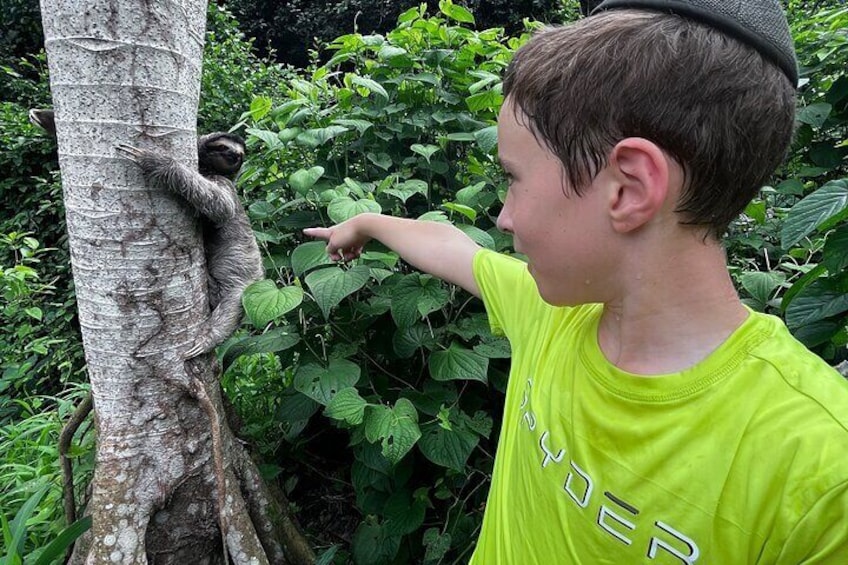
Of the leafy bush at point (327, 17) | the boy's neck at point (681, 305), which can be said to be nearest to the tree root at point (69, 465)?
the boy's neck at point (681, 305)

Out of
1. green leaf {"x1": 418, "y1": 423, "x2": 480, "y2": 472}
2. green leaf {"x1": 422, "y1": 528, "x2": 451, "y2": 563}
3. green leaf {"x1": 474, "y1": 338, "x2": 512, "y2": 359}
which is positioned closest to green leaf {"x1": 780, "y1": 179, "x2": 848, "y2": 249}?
green leaf {"x1": 474, "y1": 338, "x2": 512, "y2": 359}

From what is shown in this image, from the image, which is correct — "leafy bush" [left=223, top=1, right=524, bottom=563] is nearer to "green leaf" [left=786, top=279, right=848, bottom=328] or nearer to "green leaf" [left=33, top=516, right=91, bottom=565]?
"green leaf" [left=33, top=516, right=91, bottom=565]

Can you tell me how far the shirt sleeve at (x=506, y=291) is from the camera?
145cm

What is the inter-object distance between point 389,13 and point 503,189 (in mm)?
12245

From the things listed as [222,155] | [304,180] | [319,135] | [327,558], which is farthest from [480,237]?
[222,155]

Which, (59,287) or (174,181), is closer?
(174,181)

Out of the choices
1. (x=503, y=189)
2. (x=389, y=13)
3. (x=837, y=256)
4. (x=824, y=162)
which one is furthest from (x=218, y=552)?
(x=389, y=13)

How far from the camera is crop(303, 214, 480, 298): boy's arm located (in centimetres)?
166

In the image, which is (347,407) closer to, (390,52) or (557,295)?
(557,295)

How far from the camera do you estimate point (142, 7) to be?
1.69 m

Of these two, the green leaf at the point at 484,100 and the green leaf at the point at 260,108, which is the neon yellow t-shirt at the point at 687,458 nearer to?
the green leaf at the point at 484,100

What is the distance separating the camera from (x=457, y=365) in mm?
1902

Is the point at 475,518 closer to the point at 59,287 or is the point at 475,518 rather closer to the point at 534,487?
the point at 534,487

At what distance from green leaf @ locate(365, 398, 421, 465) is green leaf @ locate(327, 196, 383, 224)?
0.65 m
